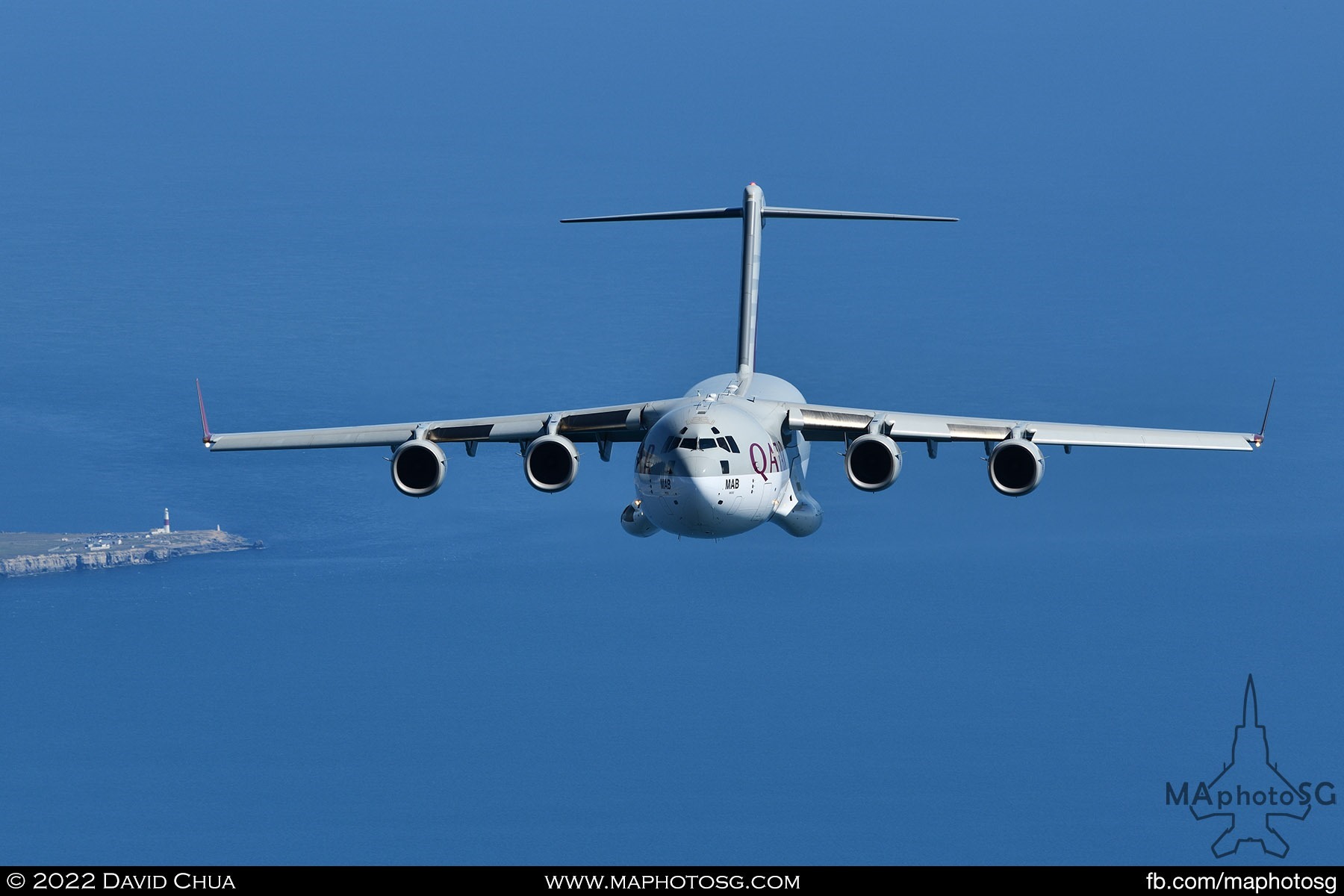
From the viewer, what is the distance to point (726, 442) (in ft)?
118

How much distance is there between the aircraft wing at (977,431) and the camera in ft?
128

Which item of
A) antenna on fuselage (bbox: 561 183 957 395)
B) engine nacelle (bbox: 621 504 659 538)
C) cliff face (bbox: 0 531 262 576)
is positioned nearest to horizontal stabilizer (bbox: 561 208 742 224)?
antenna on fuselage (bbox: 561 183 957 395)

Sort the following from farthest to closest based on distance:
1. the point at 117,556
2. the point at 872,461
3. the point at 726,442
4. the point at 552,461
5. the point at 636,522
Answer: the point at 117,556
the point at 636,522
the point at 552,461
the point at 872,461
the point at 726,442

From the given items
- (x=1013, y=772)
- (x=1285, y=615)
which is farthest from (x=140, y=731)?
(x=1285, y=615)

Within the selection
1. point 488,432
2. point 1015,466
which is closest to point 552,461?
point 488,432

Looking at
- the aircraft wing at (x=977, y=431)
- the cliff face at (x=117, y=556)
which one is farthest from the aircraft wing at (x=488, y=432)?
the cliff face at (x=117, y=556)

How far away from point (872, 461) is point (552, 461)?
22.7 feet

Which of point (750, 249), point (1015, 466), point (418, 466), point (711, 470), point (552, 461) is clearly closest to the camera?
point (711, 470)

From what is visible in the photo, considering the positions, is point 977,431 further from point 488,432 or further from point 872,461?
point 488,432

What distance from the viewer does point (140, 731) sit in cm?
16975

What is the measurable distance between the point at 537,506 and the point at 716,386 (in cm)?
15869

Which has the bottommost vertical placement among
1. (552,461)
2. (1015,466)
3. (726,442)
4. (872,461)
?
(726,442)

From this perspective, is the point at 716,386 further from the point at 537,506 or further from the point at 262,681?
the point at 537,506

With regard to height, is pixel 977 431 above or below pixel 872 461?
above
